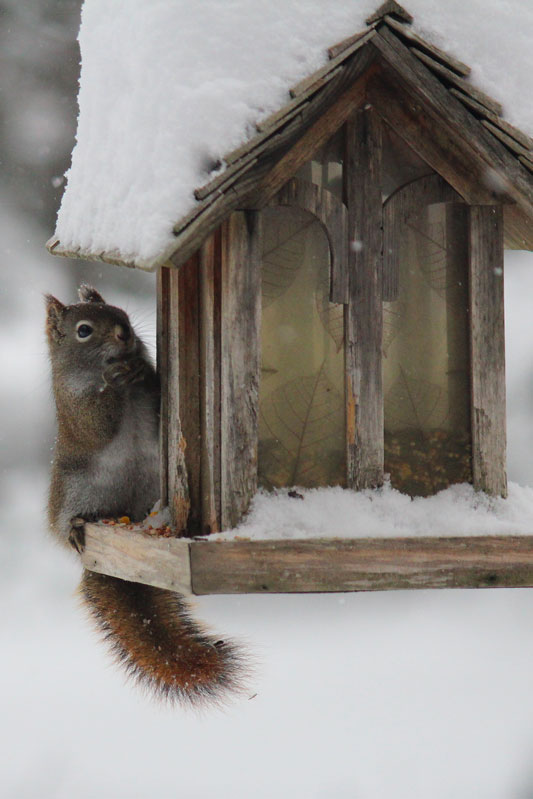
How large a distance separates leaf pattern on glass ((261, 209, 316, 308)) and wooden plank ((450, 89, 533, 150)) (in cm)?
33

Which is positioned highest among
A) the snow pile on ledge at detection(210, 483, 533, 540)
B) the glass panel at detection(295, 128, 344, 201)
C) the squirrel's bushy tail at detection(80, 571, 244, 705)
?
the glass panel at detection(295, 128, 344, 201)

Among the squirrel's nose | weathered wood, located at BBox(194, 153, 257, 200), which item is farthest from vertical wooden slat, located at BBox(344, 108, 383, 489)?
the squirrel's nose

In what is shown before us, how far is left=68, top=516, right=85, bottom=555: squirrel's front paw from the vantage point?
2247 mm

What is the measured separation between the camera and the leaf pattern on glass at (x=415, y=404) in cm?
196

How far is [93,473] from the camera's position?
2402 mm

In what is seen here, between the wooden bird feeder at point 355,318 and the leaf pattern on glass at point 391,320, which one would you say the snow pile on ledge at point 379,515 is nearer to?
the wooden bird feeder at point 355,318

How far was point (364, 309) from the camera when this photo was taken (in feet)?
6.23

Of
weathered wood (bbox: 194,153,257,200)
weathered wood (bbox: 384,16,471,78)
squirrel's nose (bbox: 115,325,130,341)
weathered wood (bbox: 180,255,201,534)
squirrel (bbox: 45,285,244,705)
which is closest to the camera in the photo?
weathered wood (bbox: 194,153,257,200)

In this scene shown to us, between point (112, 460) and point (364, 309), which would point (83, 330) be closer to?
point (112, 460)

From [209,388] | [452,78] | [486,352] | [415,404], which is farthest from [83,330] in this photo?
[452,78]

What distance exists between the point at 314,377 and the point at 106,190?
20.7 inches

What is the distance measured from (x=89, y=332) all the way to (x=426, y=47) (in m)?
1.03

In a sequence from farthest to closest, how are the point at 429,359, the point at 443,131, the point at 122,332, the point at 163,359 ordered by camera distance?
the point at 122,332, the point at 163,359, the point at 429,359, the point at 443,131

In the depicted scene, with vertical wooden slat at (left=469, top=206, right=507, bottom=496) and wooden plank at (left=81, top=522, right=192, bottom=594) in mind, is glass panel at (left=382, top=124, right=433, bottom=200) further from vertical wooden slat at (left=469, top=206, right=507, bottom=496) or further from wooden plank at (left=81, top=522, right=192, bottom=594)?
wooden plank at (left=81, top=522, right=192, bottom=594)
